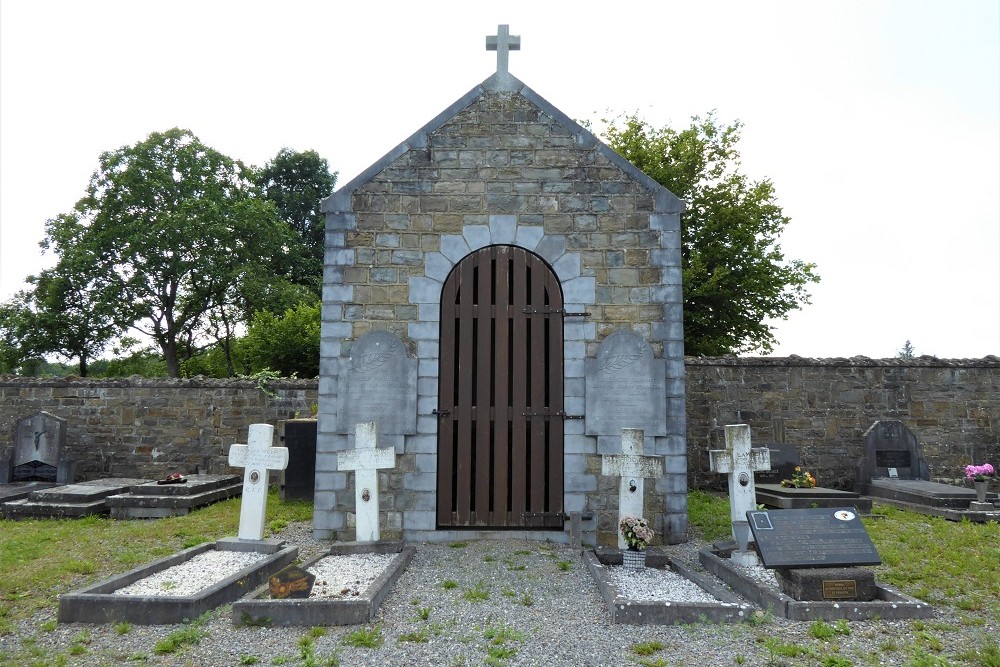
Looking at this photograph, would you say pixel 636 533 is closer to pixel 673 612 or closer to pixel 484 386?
pixel 673 612

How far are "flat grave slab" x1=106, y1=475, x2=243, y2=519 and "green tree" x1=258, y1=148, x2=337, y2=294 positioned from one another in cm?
1853

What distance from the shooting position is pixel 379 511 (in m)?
7.39

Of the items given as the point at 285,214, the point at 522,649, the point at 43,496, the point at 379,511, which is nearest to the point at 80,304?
the point at 285,214

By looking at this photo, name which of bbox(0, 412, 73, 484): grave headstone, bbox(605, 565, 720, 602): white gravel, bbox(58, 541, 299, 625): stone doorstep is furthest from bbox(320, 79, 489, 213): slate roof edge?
bbox(0, 412, 73, 484): grave headstone

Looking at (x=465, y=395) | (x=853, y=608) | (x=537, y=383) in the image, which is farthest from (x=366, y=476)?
(x=853, y=608)

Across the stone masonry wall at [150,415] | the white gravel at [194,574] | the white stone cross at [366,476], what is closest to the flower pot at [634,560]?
the white stone cross at [366,476]

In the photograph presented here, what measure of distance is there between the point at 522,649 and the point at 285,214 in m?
27.8

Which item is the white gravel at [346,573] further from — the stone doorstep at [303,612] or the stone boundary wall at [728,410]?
the stone boundary wall at [728,410]

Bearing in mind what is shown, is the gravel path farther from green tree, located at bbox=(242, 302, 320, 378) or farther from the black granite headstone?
green tree, located at bbox=(242, 302, 320, 378)

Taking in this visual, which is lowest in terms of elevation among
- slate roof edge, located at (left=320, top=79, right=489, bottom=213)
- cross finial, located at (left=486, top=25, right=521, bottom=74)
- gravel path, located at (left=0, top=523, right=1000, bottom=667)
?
gravel path, located at (left=0, top=523, right=1000, bottom=667)

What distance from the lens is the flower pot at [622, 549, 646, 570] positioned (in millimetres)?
6160

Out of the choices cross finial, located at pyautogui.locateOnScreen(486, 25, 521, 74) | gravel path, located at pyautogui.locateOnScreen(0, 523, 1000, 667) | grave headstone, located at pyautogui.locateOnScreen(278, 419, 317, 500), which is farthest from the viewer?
grave headstone, located at pyautogui.locateOnScreen(278, 419, 317, 500)

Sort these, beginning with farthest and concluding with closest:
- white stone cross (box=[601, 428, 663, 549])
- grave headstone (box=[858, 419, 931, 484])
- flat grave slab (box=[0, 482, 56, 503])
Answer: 1. grave headstone (box=[858, 419, 931, 484])
2. flat grave slab (box=[0, 482, 56, 503])
3. white stone cross (box=[601, 428, 663, 549])

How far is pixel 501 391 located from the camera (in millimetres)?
7609
